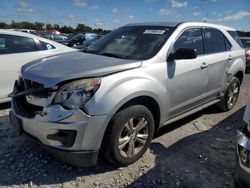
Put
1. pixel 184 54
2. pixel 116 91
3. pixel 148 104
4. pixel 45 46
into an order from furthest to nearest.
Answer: pixel 45 46, pixel 184 54, pixel 148 104, pixel 116 91

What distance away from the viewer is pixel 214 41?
4.87 meters

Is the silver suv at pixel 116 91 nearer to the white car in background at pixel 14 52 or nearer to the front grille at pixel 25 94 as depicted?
the front grille at pixel 25 94

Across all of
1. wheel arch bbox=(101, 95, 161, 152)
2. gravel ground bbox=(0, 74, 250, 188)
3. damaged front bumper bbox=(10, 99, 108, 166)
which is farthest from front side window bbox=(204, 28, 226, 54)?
damaged front bumper bbox=(10, 99, 108, 166)

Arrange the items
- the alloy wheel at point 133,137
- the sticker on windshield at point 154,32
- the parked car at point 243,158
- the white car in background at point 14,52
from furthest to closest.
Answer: the white car in background at point 14,52 → the sticker on windshield at point 154,32 → the alloy wheel at point 133,137 → the parked car at point 243,158

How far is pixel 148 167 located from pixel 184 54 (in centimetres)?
146

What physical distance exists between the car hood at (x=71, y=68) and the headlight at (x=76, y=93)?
0.08 metres

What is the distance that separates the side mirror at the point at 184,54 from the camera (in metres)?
3.60

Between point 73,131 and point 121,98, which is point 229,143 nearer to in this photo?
point 121,98

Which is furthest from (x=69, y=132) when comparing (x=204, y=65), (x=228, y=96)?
(x=228, y=96)

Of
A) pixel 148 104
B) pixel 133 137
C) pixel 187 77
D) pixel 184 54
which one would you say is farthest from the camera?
pixel 187 77

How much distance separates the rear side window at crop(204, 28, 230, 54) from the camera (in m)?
4.67

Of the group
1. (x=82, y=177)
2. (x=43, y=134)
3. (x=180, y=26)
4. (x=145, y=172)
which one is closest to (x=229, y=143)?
(x=145, y=172)

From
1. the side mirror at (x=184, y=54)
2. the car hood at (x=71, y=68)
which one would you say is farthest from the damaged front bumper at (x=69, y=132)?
the side mirror at (x=184, y=54)

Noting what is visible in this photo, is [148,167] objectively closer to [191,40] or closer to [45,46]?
[191,40]
